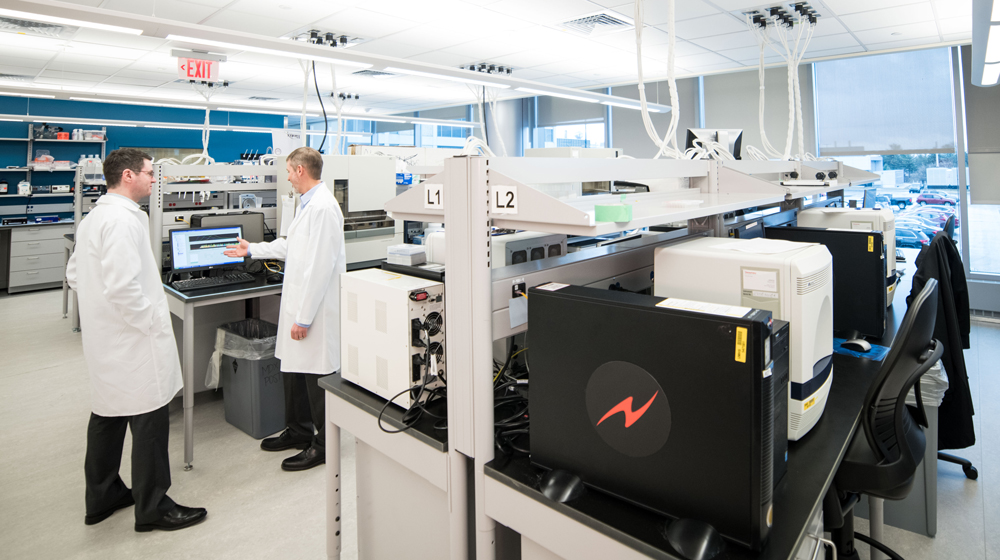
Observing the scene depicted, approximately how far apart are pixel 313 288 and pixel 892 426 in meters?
2.07

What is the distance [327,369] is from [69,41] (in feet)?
16.2

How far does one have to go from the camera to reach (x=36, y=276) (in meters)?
6.62

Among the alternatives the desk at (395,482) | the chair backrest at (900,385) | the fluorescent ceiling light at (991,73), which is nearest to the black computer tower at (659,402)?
the desk at (395,482)

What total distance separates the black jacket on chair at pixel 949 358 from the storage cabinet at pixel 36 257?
7.81 meters

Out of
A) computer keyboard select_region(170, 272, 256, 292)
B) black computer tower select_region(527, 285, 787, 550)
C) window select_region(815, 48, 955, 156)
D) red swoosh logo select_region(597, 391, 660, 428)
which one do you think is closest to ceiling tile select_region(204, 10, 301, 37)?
computer keyboard select_region(170, 272, 256, 292)

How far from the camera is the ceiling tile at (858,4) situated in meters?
4.04

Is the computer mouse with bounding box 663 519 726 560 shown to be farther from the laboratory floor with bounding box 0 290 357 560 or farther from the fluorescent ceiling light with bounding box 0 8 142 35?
the fluorescent ceiling light with bounding box 0 8 142 35

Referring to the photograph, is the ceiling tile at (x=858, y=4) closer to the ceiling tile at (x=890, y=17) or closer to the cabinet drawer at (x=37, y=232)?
the ceiling tile at (x=890, y=17)

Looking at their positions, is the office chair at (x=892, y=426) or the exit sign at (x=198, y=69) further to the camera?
the exit sign at (x=198, y=69)

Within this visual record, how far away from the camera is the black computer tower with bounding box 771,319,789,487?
0.91m

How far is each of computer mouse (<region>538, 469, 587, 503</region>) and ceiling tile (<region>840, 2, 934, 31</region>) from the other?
486 centimetres

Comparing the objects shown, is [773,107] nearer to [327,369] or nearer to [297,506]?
[327,369]

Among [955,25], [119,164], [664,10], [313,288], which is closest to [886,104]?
[955,25]

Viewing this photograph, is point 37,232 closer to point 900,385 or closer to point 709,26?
point 709,26
